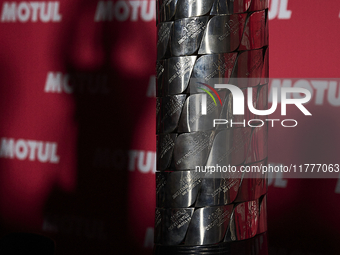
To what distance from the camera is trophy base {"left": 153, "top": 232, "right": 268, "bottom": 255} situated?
537mm

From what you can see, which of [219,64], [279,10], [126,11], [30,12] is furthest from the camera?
[30,12]

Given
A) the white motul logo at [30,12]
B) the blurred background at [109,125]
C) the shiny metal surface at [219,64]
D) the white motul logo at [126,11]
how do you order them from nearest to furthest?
the shiny metal surface at [219,64] < the blurred background at [109,125] < the white motul logo at [126,11] < the white motul logo at [30,12]

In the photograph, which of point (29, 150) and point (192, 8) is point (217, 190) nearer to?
point (192, 8)

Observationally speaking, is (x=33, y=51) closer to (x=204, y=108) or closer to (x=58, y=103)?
(x=58, y=103)

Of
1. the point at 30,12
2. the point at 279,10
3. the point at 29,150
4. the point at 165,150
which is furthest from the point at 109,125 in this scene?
the point at 165,150

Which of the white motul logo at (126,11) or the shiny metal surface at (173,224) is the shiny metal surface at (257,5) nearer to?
the shiny metal surface at (173,224)

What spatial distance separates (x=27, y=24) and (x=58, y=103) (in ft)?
1.17

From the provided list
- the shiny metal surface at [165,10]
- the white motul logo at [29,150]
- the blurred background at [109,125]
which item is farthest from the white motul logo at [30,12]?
the shiny metal surface at [165,10]

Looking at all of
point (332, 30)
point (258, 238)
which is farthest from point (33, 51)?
point (258, 238)

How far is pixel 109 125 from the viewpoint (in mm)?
1426

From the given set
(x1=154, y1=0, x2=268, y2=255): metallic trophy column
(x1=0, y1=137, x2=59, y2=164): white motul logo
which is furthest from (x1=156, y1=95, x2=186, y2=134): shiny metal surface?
(x1=0, y1=137, x2=59, y2=164): white motul logo

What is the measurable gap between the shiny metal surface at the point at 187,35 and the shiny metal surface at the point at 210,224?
0.23 meters

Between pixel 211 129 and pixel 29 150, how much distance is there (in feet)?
3.96

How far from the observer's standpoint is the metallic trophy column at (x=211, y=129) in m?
0.54
